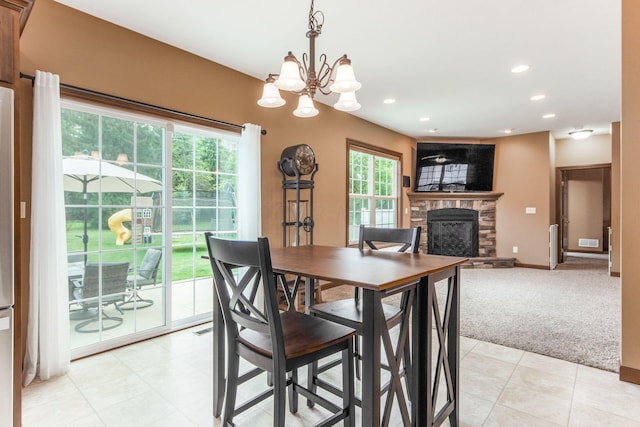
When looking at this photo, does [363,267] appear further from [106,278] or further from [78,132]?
[78,132]

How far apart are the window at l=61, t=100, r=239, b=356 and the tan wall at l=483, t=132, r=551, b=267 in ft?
18.7

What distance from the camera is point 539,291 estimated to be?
4.79 meters

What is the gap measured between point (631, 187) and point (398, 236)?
162 cm

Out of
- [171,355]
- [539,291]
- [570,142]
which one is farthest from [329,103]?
[570,142]

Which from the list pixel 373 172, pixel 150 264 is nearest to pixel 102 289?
pixel 150 264

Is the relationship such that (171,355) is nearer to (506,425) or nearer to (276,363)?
(276,363)

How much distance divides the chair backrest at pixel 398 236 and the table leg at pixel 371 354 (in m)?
0.95

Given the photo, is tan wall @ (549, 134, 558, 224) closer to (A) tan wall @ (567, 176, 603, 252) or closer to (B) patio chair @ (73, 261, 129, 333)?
(A) tan wall @ (567, 176, 603, 252)

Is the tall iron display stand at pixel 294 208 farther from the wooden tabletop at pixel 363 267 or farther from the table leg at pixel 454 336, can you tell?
the table leg at pixel 454 336

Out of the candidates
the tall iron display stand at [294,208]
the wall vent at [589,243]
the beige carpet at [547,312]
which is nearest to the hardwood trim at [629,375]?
the beige carpet at [547,312]

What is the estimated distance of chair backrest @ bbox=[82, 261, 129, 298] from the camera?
2.67m

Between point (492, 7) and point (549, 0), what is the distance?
371mm

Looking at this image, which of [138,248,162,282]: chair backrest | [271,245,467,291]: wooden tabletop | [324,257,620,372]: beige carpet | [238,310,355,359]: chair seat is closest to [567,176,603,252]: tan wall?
[324,257,620,372]: beige carpet

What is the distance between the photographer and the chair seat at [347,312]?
178 cm
